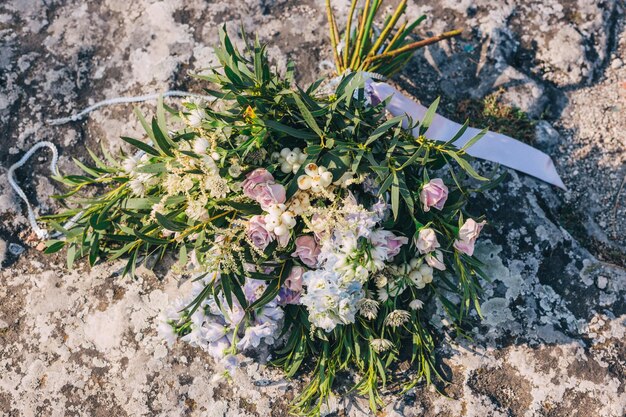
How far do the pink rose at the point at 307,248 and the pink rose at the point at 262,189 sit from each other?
7.0 inches

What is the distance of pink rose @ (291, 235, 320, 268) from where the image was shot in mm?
2008

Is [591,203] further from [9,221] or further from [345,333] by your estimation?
[9,221]

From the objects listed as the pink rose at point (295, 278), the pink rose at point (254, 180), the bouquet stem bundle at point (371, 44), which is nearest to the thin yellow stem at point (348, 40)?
the bouquet stem bundle at point (371, 44)

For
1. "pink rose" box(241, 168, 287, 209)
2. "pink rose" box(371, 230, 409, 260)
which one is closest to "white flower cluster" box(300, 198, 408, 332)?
"pink rose" box(371, 230, 409, 260)

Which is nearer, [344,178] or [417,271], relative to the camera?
[344,178]

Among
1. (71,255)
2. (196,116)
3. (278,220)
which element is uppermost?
(196,116)

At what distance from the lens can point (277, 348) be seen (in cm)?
242

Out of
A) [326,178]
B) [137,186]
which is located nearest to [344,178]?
[326,178]

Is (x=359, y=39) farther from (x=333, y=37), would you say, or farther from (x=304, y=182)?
(x=304, y=182)

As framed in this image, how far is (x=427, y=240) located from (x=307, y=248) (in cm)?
41

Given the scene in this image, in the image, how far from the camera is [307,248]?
6.57 feet

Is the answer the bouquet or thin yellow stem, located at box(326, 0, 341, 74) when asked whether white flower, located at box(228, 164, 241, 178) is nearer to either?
the bouquet

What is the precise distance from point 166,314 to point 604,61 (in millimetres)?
2439

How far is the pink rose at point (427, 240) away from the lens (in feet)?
6.51
